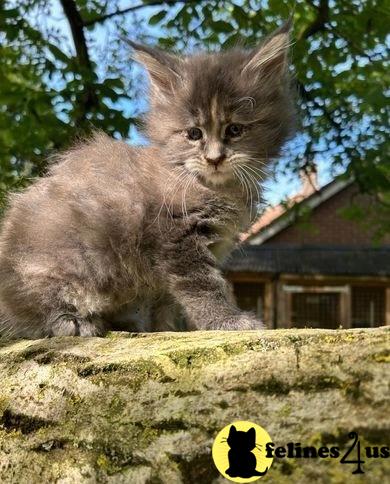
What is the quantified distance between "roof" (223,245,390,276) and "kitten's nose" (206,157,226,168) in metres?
11.8

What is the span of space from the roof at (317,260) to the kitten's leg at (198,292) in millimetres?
11891

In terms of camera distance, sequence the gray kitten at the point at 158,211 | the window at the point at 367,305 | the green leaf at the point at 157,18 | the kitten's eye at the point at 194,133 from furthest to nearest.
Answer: the window at the point at 367,305 < the green leaf at the point at 157,18 < the kitten's eye at the point at 194,133 < the gray kitten at the point at 158,211

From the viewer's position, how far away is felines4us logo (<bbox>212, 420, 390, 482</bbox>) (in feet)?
6.14

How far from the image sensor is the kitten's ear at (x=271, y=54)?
3654mm

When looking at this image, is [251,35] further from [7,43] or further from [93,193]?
[93,193]

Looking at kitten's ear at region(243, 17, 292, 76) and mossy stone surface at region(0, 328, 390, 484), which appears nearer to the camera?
mossy stone surface at region(0, 328, 390, 484)

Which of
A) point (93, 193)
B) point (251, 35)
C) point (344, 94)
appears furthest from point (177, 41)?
point (93, 193)

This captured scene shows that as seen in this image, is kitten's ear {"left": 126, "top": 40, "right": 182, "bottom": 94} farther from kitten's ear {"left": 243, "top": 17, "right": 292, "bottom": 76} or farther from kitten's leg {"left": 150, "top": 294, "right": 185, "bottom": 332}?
kitten's leg {"left": 150, "top": 294, "right": 185, "bottom": 332}

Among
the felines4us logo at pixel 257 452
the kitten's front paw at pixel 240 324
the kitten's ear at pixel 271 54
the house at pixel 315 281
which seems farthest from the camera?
the house at pixel 315 281

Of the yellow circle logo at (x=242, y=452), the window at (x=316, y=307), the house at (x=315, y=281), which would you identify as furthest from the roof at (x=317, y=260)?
the yellow circle logo at (x=242, y=452)

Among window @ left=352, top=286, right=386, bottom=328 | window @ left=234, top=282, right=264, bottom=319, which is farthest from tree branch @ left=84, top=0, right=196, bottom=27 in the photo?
window @ left=352, top=286, right=386, bottom=328

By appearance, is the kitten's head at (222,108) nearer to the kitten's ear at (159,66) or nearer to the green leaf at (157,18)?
the kitten's ear at (159,66)

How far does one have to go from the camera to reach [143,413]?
2229mm

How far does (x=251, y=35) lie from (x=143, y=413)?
5084 mm
